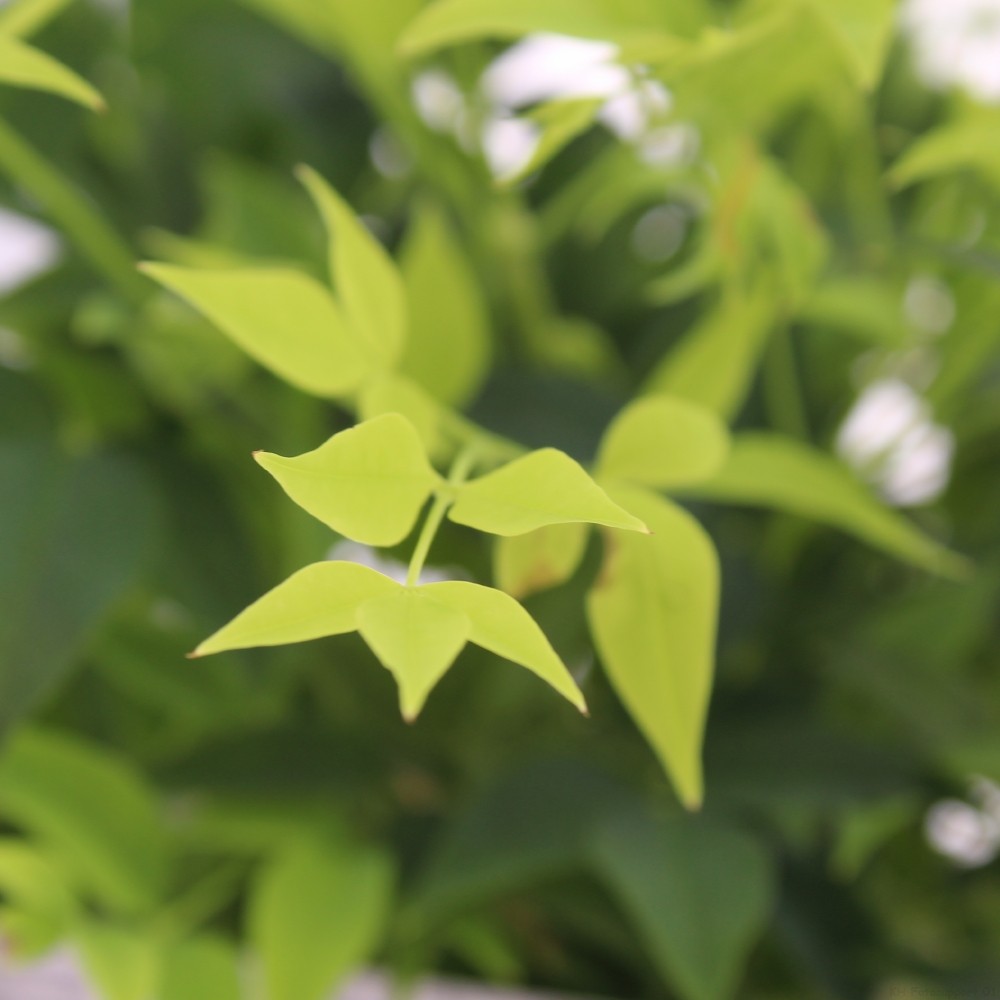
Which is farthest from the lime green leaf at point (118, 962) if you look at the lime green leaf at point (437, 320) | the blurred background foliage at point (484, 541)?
the lime green leaf at point (437, 320)

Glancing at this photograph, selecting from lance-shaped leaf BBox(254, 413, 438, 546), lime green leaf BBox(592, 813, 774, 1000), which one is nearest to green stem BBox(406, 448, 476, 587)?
lance-shaped leaf BBox(254, 413, 438, 546)

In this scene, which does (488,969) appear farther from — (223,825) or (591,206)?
(591,206)

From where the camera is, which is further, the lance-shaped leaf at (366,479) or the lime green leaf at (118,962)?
the lime green leaf at (118,962)

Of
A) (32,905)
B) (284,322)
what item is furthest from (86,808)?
(284,322)

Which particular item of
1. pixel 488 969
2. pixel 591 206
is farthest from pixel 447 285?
pixel 488 969

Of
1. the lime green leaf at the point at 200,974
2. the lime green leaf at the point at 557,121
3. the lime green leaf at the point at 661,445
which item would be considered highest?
the lime green leaf at the point at 557,121

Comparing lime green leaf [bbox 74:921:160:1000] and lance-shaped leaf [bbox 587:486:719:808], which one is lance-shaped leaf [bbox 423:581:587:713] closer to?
lance-shaped leaf [bbox 587:486:719:808]

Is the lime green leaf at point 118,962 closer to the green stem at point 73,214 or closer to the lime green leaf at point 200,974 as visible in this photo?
the lime green leaf at point 200,974

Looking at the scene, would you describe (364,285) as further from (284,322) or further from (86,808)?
(86,808)
